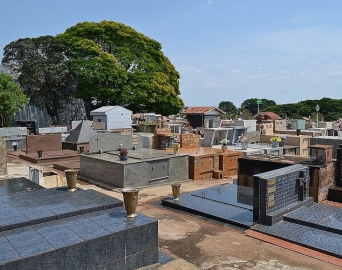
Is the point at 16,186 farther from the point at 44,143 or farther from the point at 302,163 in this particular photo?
the point at 44,143

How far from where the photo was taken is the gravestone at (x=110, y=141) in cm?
1606

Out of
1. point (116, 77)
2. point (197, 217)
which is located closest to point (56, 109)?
point (116, 77)

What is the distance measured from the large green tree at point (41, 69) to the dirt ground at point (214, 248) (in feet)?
80.9

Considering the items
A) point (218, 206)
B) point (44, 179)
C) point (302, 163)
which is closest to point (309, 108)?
point (302, 163)

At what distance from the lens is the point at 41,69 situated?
30.8 m

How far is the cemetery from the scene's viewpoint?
16.7 feet

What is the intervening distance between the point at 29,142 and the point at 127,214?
16.7m

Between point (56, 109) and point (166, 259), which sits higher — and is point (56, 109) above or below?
above

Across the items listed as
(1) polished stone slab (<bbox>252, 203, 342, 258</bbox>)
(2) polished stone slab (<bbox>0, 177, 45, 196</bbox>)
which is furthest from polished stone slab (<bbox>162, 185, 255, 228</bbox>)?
(2) polished stone slab (<bbox>0, 177, 45, 196</bbox>)

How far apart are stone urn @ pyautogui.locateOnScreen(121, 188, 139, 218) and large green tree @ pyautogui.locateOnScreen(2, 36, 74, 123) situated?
2788 cm

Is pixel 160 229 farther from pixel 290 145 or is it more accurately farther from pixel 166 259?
pixel 290 145

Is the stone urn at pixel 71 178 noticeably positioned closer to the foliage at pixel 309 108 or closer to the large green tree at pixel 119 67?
the large green tree at pixel 119 67

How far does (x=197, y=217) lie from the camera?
Answer: 9.60 m

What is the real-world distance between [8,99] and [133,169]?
1848cm
